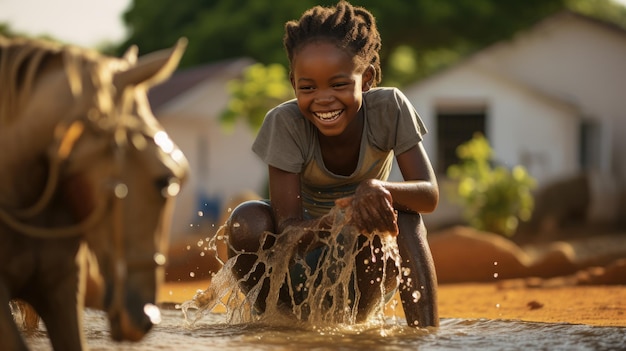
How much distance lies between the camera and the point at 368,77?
5160 millimetres

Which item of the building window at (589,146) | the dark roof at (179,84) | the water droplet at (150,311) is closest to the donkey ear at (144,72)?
the water droplet at (150,311)

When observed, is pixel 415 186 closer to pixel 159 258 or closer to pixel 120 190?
pixel 159 258

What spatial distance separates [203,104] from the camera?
24.8 metres

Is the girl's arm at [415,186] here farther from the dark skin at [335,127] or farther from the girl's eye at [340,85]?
the girl's eye at [340,85]

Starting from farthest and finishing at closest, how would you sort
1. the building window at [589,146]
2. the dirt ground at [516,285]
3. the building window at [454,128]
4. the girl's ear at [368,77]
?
the building window at [589,146] → the building window at [454,128] → the dirt ground at [516,285] → the girl's ear at [368,77]

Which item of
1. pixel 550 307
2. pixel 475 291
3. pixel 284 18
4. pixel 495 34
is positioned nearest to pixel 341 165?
pixel 550 307

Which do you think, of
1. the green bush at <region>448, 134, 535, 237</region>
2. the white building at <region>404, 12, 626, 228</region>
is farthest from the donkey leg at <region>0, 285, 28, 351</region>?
the white building at <region>404, 12, 626, 228</region>

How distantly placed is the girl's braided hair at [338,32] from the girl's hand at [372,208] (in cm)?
93

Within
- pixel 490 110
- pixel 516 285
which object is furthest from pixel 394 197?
pixel 490 110

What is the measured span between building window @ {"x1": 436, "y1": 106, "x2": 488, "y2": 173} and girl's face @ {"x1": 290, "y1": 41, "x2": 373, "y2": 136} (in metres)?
19.3

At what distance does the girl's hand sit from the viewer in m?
4.17

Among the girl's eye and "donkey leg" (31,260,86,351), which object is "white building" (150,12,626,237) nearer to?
the girl's eye

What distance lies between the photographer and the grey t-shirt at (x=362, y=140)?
4941 mm

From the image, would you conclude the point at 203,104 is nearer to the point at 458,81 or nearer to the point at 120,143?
the point at 458,81
